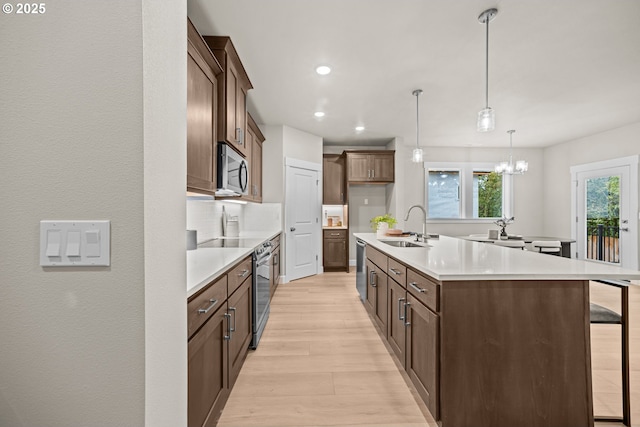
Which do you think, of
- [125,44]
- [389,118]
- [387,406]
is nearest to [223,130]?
[125,44]

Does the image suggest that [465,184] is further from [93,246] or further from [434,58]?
[93,246]

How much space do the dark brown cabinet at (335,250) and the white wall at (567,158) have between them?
15.1 ft

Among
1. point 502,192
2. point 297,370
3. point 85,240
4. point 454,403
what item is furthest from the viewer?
point 502,192

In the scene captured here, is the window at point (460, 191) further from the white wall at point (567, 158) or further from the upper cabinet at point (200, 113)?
the upper cabinet at point (200, 113)

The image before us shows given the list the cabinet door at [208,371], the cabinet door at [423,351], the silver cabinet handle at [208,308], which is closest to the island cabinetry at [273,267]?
the cabinet door at [208,371]

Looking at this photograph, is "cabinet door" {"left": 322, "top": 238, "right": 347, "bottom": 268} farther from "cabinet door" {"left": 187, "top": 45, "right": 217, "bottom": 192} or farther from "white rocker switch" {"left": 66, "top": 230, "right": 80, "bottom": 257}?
"white rocker switch" {"left": 66, "top": 230, "right": 80, "bottom": 257}

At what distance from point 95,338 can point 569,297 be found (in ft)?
6.50

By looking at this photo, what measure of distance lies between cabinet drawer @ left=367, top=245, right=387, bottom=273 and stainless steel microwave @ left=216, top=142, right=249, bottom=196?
1.42 metres

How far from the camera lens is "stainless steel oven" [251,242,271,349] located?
2.68 meters

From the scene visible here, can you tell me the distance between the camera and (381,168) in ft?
21.0

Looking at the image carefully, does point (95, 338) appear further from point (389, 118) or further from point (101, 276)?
point (389, 118)

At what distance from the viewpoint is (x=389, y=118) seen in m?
5.10

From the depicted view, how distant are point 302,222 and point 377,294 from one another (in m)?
2.85

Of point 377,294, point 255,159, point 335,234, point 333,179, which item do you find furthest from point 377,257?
point 333,179
